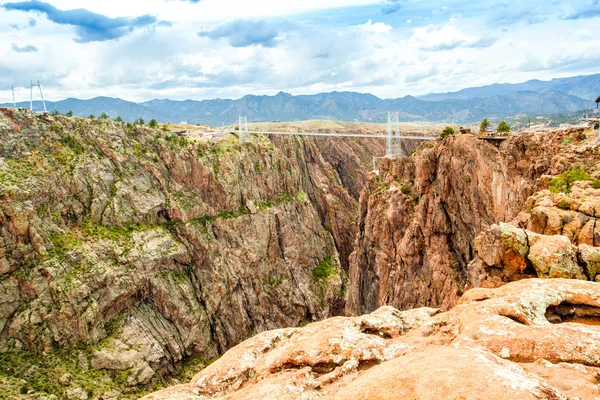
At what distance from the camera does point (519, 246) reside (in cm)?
2392

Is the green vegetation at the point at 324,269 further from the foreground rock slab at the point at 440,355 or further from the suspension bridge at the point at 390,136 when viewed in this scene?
the foreground rock slab at the point at 440,355

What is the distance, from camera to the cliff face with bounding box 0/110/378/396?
62.4 m

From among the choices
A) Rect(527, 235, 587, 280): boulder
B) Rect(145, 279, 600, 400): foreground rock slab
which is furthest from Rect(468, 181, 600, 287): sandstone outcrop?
Rect(145, 279, 600, 400): foreground rock slab

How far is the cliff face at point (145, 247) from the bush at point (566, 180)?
5816cm

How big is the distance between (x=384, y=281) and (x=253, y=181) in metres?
53.7

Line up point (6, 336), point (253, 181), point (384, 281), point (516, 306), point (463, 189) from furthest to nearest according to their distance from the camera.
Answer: point (253, 181) < point (384, 281) < point (6, 336) < point (463, 189) < point (516, 306)

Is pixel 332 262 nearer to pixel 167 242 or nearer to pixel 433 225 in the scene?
pixel 167 242

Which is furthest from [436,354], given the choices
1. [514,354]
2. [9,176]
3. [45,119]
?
[45,119]

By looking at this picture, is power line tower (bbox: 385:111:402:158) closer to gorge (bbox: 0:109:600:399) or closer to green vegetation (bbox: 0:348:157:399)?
gorge (bbox: 0:109:600:399)

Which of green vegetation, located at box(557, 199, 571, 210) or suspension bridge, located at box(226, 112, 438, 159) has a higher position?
suspension bridge, located at box(226, 112, 438, 159)

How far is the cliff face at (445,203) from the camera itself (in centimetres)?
4156

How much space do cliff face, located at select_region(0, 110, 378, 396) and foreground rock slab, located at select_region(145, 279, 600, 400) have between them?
55.0 m

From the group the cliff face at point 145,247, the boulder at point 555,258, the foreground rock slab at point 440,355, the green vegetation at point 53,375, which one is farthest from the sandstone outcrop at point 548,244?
the cliff face at point 145,247

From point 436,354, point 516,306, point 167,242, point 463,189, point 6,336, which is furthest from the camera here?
point 167,242
